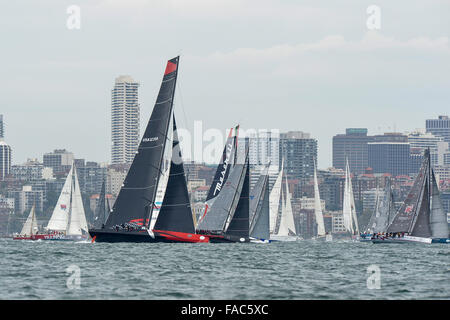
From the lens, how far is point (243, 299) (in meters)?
34.3

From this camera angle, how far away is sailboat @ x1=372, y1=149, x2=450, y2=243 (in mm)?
92500

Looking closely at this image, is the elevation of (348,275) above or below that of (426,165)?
below

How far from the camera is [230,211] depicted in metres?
83.6

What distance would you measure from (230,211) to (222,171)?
5006 mm

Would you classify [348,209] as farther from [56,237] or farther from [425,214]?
[425,214]

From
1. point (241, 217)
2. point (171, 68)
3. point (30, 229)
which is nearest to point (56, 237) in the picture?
point (30, 229)

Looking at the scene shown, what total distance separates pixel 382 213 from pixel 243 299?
279 ft

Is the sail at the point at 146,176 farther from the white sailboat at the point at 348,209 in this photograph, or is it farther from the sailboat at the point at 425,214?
the white sailboat at the point at 348,209

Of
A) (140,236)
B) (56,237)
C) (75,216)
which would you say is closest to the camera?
(140,236)

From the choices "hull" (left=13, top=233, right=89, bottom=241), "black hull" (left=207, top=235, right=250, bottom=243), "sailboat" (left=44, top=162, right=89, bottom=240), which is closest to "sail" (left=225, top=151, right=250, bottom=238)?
"black hull" (left=207, top=235, right=250, bottom=243)

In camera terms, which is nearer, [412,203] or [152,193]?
[152,193]

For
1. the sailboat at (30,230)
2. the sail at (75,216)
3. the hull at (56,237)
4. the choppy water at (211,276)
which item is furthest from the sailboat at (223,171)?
the sailboat at (30,230)
